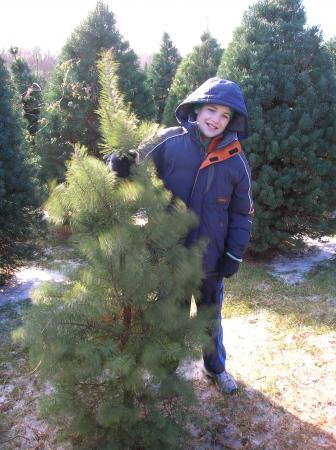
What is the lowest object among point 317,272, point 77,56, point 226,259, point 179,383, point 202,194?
point 317,272

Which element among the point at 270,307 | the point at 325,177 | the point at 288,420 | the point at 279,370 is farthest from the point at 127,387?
the point at 325,177

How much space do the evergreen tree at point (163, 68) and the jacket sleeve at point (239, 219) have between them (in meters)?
12.0

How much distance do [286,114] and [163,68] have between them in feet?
40.0

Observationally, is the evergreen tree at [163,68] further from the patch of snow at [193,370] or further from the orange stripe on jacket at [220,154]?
the orange stripe on jacket at [220,154]

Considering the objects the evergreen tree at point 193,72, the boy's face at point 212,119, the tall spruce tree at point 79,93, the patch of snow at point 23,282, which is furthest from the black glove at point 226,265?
the tall spruce tree at point 79,93

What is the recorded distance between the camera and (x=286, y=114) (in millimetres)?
4973

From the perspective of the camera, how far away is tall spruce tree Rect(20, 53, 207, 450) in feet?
5.59

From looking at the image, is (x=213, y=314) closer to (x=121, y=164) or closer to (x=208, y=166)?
(x=208, y=166)

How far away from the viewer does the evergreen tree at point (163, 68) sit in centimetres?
1488

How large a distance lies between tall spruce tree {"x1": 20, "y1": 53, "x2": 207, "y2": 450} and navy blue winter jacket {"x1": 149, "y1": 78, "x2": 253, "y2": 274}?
41cm

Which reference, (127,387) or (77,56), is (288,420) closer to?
(127,387)

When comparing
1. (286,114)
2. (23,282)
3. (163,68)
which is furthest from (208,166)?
(163,68)

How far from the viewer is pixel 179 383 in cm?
195

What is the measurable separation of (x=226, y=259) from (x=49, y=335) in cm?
130
